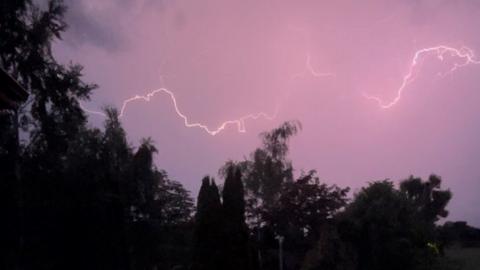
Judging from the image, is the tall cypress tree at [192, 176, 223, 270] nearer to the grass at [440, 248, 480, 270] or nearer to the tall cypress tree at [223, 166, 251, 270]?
the tall cypress tree at [223, 166, 251, 270]

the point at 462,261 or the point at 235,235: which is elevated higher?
the point at 462,261

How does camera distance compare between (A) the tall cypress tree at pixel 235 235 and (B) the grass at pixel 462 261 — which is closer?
(A) the tall cypress tree at pixel 235 235

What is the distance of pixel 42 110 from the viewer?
94.7 ft

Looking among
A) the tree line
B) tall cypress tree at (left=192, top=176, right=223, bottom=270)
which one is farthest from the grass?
tall cypress tree at (left=192, top=176, right=223, bottom=270)

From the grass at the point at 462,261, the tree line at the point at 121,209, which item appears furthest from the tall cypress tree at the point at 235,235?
the grass at the point at 462,261

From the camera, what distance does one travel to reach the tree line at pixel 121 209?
91.4ft

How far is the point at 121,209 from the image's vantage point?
3438cm

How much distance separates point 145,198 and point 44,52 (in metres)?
11.3

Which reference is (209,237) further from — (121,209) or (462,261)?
(462,261)

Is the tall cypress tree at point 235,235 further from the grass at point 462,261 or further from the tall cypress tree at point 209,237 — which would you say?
the grass at point 462,261

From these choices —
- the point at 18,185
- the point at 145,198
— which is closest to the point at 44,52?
the point at 18,185

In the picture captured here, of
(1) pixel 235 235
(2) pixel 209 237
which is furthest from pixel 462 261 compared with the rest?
(2) pixel 209 237

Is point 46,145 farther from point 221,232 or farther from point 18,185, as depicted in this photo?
point 221,232

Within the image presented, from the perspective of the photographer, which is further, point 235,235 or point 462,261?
point 462,261
